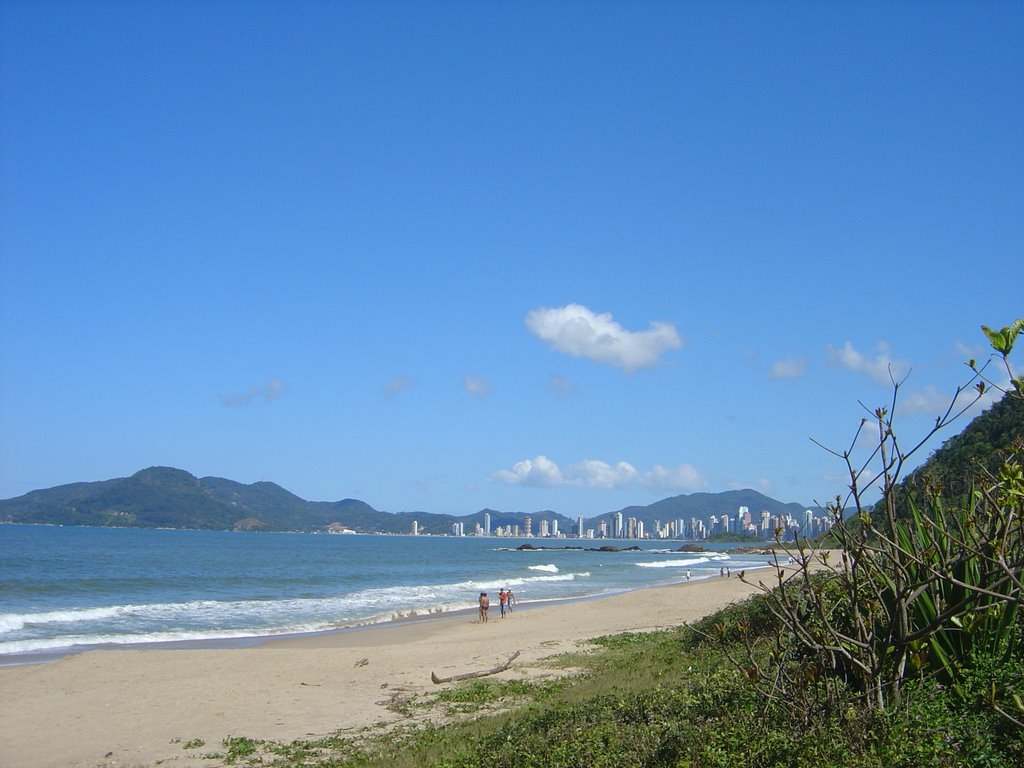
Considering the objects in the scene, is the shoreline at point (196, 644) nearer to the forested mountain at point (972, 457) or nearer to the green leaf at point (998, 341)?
the forested mountain at point (972, 457)

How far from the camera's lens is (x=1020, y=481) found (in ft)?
10.9

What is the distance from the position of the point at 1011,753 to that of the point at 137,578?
157 feet

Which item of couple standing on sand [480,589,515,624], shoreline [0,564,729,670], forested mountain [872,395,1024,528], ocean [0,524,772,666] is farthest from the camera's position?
couple standing on sand [480,589,515,624]

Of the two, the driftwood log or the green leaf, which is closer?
the green leaf

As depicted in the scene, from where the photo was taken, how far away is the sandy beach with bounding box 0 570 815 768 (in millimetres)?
11164

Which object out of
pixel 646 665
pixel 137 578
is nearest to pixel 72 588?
pixel 137 578

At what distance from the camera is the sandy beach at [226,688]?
11.2 meters

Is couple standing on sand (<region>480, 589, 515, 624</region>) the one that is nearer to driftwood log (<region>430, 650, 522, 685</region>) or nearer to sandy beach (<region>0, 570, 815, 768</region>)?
sandy beach (<region>0, 570, 815, 768</region>)

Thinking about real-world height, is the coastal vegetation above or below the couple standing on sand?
above

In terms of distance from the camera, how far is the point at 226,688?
14.8 metres

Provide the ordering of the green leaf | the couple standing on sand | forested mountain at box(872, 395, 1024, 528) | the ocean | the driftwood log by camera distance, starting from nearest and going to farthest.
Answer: the green leaf
forested mountain at box(872, 395, 1024, 528)
the driftwood log
the ocean
the couple standing on sand

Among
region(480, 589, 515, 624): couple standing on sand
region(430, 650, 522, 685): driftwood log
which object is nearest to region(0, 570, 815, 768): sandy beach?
region(430, 650, 522, 685): driftwood log

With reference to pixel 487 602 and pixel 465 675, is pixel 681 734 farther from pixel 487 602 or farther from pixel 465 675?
pixel 487 602

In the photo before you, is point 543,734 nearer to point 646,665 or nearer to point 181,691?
point 646,665
